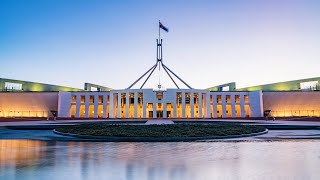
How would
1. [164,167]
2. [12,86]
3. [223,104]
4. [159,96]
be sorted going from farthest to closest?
[12,86] < [223,104] < [159,96] < [164,167]

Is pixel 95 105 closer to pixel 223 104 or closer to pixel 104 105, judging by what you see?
pixel 104 105

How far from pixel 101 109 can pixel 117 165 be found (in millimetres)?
53066

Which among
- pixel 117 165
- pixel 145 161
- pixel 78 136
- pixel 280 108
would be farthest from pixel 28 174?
pixel 280 108

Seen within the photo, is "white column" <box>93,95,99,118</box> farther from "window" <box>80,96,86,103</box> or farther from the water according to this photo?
the water

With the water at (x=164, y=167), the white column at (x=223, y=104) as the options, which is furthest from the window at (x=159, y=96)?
the water at (x=164, y=167)

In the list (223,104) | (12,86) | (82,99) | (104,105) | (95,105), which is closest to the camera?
(95,105)

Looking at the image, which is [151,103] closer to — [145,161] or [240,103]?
[240,103]

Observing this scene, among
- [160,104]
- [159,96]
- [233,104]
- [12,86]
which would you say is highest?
[12,86]

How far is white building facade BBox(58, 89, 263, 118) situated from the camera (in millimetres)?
53812

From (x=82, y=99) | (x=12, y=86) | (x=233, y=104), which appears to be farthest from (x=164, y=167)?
(x=12, y=86)

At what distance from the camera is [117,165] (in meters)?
6.74

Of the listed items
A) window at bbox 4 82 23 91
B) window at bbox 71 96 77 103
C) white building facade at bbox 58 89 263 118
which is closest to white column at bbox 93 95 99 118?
white building facade at bbox 58 89 263 118

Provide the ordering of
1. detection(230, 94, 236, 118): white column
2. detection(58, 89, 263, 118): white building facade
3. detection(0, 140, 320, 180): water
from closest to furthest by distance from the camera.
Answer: detection(0, 140, 320, 180): water, detection(58, 89, 263, 118): white building facade, detection(230, 94, 236, 118): white column

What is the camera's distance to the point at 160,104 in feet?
182
